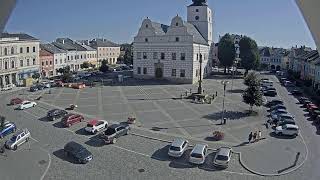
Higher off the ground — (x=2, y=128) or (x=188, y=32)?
(x=188, y=32)

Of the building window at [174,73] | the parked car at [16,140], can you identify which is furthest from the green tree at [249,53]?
the parked car at [16,140]

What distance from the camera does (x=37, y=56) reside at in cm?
4472

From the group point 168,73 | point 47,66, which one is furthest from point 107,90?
point 47,66

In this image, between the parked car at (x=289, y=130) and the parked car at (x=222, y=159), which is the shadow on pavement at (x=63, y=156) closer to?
the parked car at (x=222, y=159)

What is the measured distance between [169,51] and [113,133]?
1091 inches

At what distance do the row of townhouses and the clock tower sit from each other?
2221 cm

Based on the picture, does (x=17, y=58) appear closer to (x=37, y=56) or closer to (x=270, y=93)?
(x=37, y=56)

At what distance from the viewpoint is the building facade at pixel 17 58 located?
37750mm

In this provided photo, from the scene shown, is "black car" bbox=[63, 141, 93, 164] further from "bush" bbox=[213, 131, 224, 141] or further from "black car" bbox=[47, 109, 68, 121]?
"black car" bbox=[47, 109, 68, 121]

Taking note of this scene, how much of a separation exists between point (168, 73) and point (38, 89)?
1700cm

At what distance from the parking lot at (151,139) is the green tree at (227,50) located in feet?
69.9

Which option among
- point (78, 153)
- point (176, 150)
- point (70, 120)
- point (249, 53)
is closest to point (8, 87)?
point (70, 120)

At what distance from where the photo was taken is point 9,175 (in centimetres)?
1221

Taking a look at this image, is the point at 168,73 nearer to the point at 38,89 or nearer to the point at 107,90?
the point at 107,90
